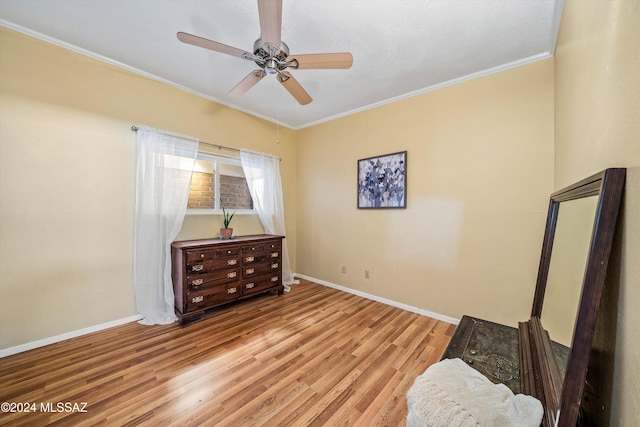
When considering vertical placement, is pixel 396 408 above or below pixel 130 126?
below

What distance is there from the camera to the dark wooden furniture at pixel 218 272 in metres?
2.44

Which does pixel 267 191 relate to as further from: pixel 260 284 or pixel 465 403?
pixel 465 403

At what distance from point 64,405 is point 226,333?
1.07 metres

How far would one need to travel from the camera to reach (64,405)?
4.69 ft

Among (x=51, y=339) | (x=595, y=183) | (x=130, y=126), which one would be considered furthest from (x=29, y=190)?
(x=595, y=183)

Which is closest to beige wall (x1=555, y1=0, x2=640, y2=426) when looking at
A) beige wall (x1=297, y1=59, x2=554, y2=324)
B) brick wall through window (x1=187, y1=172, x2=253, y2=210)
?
beige wall (x1=297, y1=59, x2=554, y2=324)

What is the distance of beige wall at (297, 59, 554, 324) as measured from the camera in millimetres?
2092

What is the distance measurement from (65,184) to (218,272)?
1.61 m

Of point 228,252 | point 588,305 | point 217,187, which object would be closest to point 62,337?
point 228,252

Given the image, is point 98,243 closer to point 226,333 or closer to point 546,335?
point 226,333

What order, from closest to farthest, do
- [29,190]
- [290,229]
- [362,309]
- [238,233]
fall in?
[29,190]
[362,309]
[238,233]
[290,229]

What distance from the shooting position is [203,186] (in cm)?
302

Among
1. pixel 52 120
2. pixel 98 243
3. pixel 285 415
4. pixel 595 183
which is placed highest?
pixel 52 120

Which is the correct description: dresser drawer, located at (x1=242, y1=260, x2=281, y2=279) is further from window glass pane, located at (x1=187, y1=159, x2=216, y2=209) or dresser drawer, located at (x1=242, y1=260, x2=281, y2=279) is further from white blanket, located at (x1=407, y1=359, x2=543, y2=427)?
white blanket, located at (x1=407, y1=359, x2=543, y2=427)
